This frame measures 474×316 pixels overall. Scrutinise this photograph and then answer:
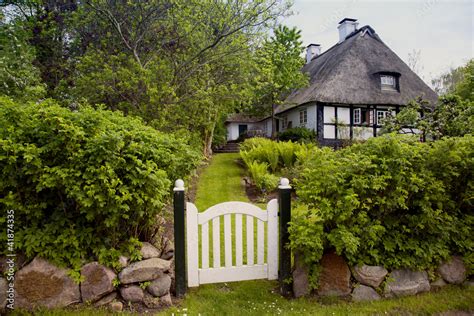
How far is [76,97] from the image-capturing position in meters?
7.39

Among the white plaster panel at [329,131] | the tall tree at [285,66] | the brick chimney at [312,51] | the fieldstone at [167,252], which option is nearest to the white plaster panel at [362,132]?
the white plaster panel at [329,131]

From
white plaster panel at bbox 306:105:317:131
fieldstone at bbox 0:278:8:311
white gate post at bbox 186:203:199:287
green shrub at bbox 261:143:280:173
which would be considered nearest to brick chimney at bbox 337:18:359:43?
white plaster panel at bbox 306:105:317:131

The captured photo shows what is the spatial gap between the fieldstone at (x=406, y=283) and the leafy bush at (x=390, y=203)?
11 cm

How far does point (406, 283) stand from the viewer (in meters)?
2.97

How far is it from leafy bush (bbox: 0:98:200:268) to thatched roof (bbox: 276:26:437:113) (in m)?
14.3

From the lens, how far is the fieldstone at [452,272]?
309cm

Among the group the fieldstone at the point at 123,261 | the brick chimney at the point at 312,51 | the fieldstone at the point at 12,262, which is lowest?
the fieldstone at the point at 123,261

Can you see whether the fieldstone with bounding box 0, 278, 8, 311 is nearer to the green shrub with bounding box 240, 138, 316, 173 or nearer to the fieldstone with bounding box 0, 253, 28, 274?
the fieldstone with bounding box 0, 253, 28, 274

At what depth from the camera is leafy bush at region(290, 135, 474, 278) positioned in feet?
9.09

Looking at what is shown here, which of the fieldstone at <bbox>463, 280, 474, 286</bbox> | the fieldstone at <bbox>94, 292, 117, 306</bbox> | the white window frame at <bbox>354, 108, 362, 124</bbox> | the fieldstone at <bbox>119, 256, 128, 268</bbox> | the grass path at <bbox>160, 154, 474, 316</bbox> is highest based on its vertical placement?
the white window frame at <bbox>354, 108, 362, 124</bbox>

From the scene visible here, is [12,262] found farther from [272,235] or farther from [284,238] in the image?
[284,238]

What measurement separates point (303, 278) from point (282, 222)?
58 centimetres

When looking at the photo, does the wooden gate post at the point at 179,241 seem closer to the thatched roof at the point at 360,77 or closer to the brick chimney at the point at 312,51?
the thatched roof at the point at 360,77

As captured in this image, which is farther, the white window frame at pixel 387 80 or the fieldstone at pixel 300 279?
the white window frame at pixel 387 80
